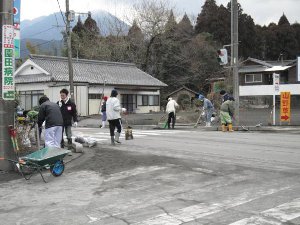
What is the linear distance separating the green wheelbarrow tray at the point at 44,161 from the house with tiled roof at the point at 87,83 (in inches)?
1083

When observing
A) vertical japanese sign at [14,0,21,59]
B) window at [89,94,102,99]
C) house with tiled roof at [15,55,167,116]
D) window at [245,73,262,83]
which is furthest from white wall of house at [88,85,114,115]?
vertical japanese sign at [14,0,21,59]

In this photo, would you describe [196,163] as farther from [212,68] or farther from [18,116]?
[212,68]

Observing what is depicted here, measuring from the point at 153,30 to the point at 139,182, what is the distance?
46.2 m

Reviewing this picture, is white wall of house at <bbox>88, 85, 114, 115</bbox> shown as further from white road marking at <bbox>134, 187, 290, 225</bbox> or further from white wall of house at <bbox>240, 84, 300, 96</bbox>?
white road marking at <bbox>134, 187, 290, 225</bbox>

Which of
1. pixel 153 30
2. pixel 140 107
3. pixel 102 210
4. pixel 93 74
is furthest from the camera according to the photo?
pixel 153 30

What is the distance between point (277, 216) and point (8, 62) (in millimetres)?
6494

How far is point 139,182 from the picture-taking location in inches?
334

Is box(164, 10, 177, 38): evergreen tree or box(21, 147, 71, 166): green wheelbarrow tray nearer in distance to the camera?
box(21, 147, 71, 166): green wheelbarrow tray

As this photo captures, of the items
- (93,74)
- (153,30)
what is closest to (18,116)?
(93,74)

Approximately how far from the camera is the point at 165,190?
25.3ft

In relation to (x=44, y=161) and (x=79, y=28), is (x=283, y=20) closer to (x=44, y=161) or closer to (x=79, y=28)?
(x=79, y=28)

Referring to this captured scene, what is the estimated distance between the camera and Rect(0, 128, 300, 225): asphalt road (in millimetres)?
6094

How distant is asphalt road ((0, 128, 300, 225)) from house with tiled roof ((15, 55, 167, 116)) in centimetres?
2663

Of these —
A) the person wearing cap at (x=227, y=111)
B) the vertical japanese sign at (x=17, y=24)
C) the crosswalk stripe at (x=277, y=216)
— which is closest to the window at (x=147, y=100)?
the person wearing cap at (x=227, y=111)
